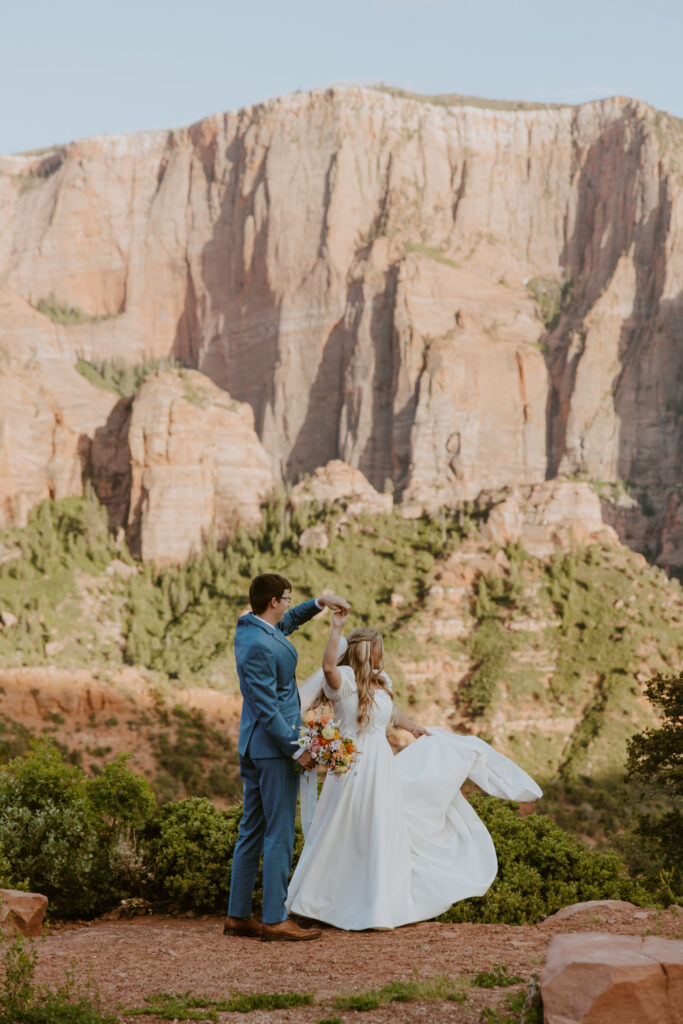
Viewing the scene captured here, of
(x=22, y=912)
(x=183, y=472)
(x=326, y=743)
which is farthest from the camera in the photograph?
(x=183, y=472)

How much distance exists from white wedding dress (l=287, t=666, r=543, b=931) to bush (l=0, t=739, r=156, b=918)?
2.93 m

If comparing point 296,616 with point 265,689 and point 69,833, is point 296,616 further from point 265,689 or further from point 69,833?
point 69,833

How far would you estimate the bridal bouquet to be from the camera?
7.04 meters

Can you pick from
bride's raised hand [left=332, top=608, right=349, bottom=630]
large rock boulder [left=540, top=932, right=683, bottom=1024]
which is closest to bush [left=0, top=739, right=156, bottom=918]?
bride's raised hand [left=332, top=608, right=349, bottom=630]

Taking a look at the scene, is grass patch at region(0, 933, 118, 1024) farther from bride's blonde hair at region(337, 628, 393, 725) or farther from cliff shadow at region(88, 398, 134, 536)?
cliff shadow at region(88, 398, 134, 536)

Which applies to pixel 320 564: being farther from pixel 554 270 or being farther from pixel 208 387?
pixel 554 270

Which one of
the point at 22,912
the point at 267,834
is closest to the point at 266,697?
the point at 267,834

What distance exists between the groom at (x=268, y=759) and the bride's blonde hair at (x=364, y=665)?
1.40ft

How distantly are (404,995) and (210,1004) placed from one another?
1.05 m

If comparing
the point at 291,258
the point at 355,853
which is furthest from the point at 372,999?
the point at 291,258

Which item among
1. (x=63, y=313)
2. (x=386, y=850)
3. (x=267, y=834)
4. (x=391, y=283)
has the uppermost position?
(x=391, y=283)

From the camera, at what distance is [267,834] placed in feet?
23.5

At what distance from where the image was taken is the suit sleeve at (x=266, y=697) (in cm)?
706

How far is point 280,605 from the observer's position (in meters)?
7.33
